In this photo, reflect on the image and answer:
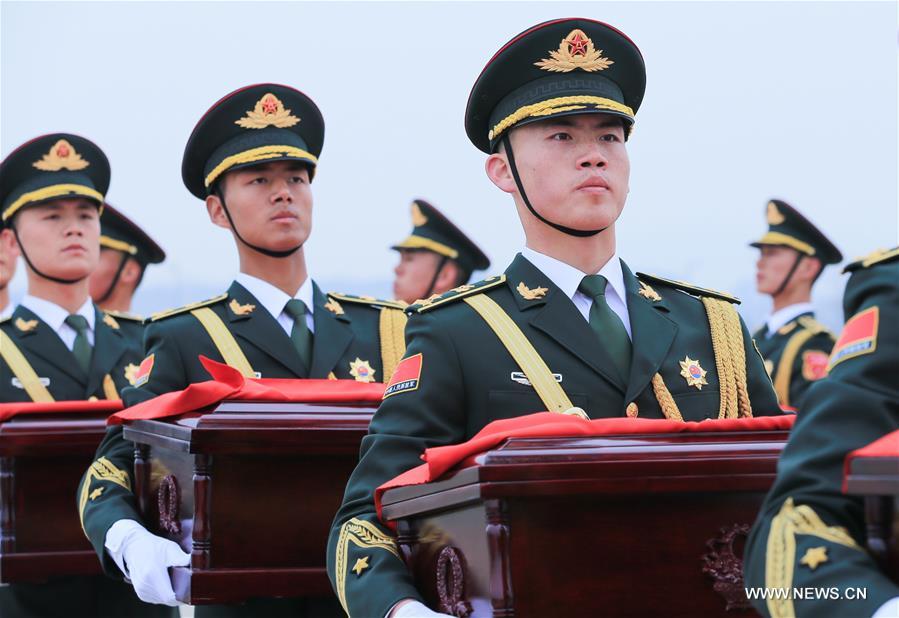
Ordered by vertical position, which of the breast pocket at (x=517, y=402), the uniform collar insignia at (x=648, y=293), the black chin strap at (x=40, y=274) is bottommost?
the breast pocket at (x=517, y=402)

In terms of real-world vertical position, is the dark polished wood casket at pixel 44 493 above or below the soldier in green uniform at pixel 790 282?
below

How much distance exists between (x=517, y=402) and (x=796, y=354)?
23.7 ft

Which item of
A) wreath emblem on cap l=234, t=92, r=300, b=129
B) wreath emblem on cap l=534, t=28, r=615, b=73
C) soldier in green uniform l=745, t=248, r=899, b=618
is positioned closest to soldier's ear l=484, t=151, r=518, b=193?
wreath emblem on cap l=534, t=28, r=615, b=73

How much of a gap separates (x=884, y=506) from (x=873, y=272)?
17.8 inches

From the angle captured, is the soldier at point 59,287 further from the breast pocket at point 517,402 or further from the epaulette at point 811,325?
the epaulette at point 811,325

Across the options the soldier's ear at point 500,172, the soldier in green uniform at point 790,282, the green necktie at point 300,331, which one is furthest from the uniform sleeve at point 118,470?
the soldier in green uniform at point 790,282

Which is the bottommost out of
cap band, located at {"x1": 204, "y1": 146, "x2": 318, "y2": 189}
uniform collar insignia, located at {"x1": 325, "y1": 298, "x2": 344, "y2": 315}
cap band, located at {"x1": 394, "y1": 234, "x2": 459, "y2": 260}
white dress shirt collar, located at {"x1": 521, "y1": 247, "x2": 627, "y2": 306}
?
white dress shirt collar, located at {"x1": 521, "y1": 247, "x2": 627, "y2": 306}

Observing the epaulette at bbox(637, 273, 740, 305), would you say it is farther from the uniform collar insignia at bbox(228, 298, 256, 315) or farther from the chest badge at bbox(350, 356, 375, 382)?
the uniform collar insignia at bbox(228, 298, 256, 315)

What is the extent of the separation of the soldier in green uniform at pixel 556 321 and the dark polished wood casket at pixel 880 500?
4.20ft

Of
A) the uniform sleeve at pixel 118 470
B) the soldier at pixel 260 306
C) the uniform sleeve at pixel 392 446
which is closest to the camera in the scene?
the uniform sleeve at pixel 392 446

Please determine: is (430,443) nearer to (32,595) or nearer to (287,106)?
(287,106)

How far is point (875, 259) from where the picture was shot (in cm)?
252

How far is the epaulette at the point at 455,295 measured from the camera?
3828 millimetres

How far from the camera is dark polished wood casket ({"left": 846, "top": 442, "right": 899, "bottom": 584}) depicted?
7.10 ft
